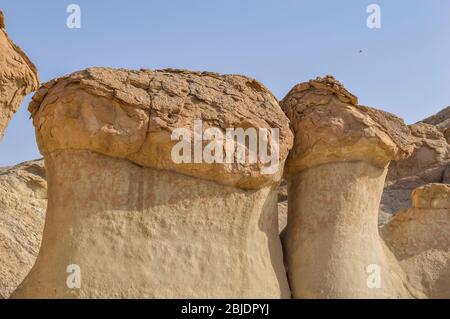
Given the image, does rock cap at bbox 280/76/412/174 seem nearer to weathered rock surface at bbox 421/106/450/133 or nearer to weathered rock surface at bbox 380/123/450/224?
weathered rock surface at bbox 380/123/450/224

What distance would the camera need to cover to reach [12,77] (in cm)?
681

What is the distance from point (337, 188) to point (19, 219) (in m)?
6.08

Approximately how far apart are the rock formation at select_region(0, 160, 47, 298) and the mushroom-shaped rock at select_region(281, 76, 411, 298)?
4.13 meters

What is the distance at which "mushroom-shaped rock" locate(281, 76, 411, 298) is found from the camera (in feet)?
22.2

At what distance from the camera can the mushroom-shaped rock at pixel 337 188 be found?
22.2ft

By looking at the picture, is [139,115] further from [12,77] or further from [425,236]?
[425,236]

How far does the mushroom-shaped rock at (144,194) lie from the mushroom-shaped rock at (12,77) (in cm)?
45

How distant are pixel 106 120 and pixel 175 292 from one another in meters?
1.53

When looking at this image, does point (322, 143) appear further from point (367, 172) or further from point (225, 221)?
point (225, 221)

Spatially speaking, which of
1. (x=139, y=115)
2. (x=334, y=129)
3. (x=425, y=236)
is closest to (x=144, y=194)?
(x=139, y=115)

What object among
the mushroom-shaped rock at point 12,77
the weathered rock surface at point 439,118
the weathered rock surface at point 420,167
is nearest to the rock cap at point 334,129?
the mushroom-shaped rock at point 12,77

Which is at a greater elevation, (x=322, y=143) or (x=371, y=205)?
(x=322, y=143)

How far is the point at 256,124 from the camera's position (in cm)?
670

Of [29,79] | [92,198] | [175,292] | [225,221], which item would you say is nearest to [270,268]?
[225,221]
